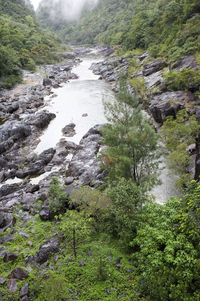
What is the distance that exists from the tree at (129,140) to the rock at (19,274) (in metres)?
10.0

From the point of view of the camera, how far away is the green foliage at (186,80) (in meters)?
33.1

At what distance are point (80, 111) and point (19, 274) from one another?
3724cm

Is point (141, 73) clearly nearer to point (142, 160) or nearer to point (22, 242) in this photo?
point (142, 160)

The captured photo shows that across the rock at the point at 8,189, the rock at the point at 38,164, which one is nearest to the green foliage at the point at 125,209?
the rock at the point at 8,189

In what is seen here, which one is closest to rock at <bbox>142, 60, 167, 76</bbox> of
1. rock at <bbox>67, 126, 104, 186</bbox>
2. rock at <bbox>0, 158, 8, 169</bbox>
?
rock at <bbox>67, 126, 104, 186</bbox>

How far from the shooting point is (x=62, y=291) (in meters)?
11.0

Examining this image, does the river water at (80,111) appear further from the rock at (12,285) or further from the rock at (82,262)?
the rock at (12,285)

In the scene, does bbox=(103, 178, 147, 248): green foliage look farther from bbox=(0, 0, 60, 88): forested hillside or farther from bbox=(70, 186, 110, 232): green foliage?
bbox=(0, 0, 60, 88): forested hillside

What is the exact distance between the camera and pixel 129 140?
1808 centimetres

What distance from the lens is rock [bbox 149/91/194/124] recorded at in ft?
106

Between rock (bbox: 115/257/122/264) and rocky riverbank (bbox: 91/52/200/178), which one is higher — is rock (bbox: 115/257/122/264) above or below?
below

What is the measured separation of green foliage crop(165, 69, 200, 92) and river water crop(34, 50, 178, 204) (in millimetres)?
12466

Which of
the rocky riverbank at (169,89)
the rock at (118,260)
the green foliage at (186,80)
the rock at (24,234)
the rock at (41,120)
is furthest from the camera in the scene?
the rock at (41,120)

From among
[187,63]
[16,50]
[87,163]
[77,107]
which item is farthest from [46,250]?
[16,50]
